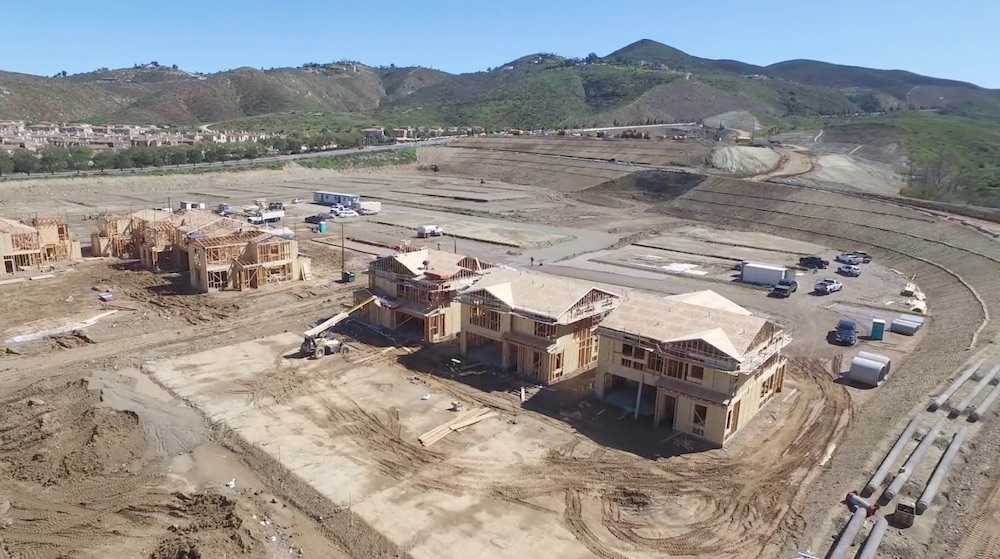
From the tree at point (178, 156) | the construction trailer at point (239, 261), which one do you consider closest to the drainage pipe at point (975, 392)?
the construction trailer at point (239, 261)

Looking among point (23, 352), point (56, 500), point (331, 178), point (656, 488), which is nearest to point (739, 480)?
point (656, 488)

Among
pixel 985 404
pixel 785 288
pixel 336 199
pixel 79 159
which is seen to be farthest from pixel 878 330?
pixel 79 159

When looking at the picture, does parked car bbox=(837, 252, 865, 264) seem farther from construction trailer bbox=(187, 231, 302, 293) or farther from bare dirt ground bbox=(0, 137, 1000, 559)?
construction trailer bbox=(187, 231, 302, 293)

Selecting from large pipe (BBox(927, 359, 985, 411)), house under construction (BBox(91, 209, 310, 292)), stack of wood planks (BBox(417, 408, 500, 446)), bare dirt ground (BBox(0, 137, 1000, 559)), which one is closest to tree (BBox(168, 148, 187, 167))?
house under construction (BBox(91, 209, 310, 292))

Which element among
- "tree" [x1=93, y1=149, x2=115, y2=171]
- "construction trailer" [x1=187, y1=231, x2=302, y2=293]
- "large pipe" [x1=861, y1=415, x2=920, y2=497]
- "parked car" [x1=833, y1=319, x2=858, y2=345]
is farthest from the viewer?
"tree" [x1=93, y1=149, x2=115, y2=171]

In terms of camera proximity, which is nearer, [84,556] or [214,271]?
[84,556]

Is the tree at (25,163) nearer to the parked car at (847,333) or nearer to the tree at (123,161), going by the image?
the tree at (123,161)

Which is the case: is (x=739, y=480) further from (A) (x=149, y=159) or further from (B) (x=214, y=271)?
(A) (x=149, y=159)
